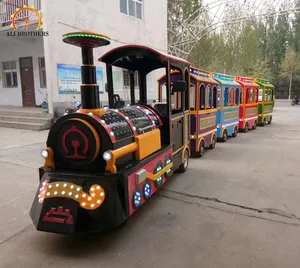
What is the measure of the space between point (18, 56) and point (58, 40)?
417cm

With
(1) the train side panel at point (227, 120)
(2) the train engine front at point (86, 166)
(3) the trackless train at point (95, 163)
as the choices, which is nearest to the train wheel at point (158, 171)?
(3) the trackless train at point (95, 163)

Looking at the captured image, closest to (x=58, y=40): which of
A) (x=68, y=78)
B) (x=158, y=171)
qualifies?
(x=68, y=78)

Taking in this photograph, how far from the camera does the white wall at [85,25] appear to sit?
991 cm

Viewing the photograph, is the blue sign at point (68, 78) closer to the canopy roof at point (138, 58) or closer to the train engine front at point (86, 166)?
the canopy roof at point (138, 58)

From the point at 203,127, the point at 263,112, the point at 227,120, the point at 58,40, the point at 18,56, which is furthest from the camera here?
the point at 18,56

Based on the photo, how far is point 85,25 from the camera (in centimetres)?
1116

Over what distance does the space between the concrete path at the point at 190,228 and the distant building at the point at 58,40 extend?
5759mm

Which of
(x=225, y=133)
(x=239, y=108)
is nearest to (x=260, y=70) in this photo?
(x=239, y=108)

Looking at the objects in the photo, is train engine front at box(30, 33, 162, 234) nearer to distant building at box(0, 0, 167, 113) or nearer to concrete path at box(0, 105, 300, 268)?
concrete path at box(0, 105, 300, 268)

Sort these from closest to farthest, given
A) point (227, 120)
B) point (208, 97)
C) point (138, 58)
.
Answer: point (138, 58) → point (208, 97) → point (227, 120)

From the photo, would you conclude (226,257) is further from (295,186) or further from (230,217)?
(295,186)

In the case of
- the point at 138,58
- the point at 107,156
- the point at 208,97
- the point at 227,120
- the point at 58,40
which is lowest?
the point at 227,120

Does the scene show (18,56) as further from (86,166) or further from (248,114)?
(86,166)

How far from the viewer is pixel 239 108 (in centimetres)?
1041
